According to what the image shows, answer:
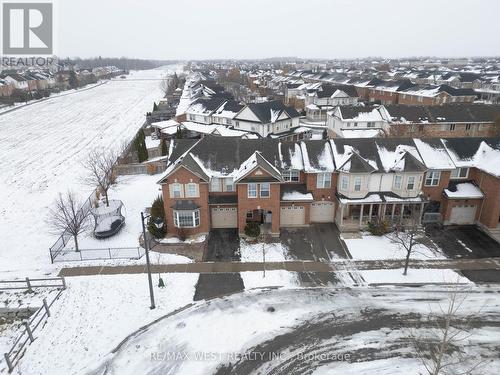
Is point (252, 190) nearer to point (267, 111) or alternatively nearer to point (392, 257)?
point (392, 257)

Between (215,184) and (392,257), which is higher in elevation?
(215,184)

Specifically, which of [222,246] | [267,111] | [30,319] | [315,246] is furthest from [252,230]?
[267,111]

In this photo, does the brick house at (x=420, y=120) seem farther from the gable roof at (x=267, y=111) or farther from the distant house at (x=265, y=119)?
the gable roof at (x=267, y=111)

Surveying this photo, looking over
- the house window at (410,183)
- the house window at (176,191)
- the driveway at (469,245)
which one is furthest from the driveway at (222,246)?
the driveway at (469,245)

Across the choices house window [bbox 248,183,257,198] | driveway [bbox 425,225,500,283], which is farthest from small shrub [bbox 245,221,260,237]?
driveway [bbox 425,225,500,283]

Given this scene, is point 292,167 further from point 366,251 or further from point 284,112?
point 284,112

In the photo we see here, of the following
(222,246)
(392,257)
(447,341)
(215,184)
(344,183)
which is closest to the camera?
(447,341)
